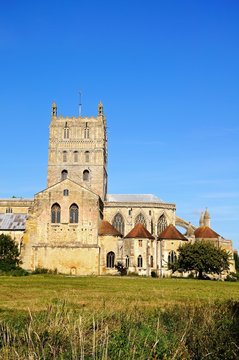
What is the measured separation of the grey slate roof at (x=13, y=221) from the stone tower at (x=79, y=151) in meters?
12.5

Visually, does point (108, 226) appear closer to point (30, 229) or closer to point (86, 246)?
point (86, 246)

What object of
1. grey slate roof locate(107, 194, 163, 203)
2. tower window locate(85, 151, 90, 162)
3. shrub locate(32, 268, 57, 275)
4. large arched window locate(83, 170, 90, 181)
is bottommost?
shrub locate(32, 268, 57, 275)

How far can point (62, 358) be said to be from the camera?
9.03 metres

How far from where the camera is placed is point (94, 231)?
67.1 meters

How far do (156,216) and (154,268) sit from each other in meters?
Answer: 9.81

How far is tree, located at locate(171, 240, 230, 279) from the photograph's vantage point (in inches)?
2468

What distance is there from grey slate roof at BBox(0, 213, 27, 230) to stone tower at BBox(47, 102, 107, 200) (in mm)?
12476

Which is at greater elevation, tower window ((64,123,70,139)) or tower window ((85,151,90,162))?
tower window ((64,123,70,139))

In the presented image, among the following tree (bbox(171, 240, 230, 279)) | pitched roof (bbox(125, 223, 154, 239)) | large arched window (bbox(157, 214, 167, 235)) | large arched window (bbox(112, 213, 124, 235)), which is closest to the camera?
tree (bbox(171, 240, 230, 279))

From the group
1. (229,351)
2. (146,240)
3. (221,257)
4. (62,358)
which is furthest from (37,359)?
(146,240)

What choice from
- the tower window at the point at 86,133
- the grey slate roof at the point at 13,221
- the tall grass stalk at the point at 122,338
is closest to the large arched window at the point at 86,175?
the tower window at the point at 86,133

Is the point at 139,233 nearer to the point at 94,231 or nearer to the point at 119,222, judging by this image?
the point at 94,231

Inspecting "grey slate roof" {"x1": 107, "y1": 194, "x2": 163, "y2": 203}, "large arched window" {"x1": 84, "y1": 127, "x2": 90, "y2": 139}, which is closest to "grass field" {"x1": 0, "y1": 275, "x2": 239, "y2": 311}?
"grey slate roof" {"x1": 107, "y1": 194, "x2": 163, "y2": 203}

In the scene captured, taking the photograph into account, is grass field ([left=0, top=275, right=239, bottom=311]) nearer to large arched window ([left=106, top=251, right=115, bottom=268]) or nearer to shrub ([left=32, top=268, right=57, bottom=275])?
shrub ([left=32, top=268, right=57, bottom=275])
